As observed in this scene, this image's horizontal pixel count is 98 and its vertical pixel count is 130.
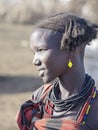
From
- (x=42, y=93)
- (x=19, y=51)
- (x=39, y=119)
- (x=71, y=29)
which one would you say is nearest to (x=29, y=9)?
(x=19, y=51)

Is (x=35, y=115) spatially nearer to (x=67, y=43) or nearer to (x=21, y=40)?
(x=67, y=43)

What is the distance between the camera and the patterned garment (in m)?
2.59

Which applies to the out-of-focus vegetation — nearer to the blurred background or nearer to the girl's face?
the blurred background

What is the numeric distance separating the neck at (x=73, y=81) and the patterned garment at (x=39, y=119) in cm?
15

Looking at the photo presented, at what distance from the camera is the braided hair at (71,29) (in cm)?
253

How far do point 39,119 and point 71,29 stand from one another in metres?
0.58

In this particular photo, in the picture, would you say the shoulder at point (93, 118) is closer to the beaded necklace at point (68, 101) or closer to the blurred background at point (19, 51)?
the beaded necklace at point (68, 101)

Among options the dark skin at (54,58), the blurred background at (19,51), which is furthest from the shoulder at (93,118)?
the blurred background at (19,51)

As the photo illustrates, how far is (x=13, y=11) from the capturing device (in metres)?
22.6

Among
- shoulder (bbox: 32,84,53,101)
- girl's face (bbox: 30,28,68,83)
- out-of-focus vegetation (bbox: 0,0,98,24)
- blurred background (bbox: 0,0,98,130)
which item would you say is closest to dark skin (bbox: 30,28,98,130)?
girl's face (bbox: 30,28,68,83)

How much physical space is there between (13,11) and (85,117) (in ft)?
66.5

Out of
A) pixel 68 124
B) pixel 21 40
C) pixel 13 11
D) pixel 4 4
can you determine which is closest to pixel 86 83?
pixel 68 124

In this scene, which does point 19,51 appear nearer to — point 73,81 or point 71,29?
point 73,81

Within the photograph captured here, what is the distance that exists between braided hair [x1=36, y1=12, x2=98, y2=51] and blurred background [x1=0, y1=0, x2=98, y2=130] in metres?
0.40
